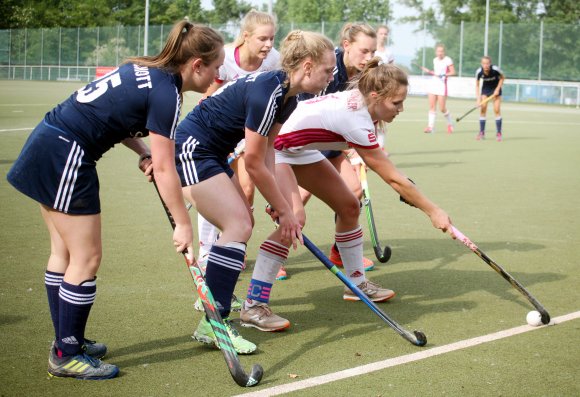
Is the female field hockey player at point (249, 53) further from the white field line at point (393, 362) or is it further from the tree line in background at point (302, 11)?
the tree line in background at point (302, 11)

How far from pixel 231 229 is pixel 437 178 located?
736 centimetres

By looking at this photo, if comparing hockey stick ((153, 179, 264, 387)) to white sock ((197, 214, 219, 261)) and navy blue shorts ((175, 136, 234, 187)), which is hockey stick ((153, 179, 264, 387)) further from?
white sock ((197, 214, 219, 261))

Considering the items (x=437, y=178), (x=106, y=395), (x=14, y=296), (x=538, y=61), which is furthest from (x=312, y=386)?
(x=538, y=61)

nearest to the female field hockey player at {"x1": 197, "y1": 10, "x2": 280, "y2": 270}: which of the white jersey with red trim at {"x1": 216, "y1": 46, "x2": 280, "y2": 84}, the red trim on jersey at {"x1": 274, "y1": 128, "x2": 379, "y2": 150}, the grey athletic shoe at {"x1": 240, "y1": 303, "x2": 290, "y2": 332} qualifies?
the white jersey with red trim at {"x1": 216, "y1": 46, "x2": 280, "y2": 84}

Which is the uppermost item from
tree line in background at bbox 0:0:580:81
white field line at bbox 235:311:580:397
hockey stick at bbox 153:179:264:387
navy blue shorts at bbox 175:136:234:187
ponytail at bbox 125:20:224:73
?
tree line in background at bbox 0:0:580:81

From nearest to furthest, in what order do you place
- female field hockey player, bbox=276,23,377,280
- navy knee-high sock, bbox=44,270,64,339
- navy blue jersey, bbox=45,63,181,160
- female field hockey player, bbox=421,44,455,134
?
1. navy blue jersey, bbox=45,63,181,160
2. navy knee-high sock, bbox=44,270,64,339
3. female field hockey player, bbox=276,23,377,280
4. female field hockey player, bbox=421,44,455,134

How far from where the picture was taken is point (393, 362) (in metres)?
4.13

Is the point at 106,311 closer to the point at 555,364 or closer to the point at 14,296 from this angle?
the point at 14,296

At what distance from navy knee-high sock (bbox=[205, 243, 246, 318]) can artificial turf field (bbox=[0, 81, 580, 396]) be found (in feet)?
0.90

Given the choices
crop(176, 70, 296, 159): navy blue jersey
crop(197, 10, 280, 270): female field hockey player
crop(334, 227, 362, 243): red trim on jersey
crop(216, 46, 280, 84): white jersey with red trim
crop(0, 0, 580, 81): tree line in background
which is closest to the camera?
crop(176, 70, 296, 159): navy blue jersey

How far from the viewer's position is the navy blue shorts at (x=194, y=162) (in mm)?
4312

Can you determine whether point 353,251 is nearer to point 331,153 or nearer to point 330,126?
point 330,126

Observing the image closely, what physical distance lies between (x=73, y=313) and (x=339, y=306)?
1.94 metres

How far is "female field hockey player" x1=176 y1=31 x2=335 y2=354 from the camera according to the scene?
13.8 ft
